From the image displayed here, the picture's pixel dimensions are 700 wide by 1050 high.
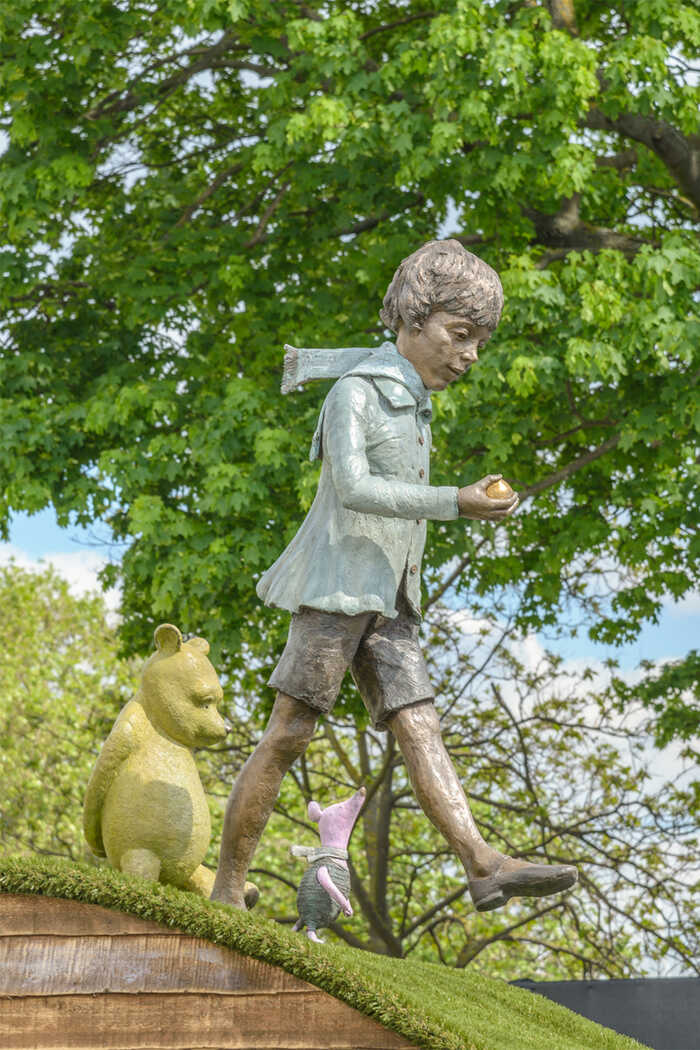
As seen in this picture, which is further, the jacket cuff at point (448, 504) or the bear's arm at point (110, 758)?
the bear's arm at point (110, 758)

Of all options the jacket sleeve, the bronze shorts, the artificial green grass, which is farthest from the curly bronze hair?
the artificial green grass

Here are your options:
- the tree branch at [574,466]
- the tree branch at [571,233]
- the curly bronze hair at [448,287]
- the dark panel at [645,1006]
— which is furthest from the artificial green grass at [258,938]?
the tree branch at [571,233]

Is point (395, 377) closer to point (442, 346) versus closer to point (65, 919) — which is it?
point (442, 346)

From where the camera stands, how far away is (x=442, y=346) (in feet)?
15.6

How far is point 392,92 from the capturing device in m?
10.5

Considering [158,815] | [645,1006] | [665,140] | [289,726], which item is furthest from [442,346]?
[665,140]

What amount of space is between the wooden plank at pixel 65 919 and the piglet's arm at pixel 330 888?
0.85 metres

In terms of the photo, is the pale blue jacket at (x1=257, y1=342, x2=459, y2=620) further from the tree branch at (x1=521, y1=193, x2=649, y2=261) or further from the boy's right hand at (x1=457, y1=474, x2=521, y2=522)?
the tree branch at (x1=521, y1=193, x2=649, y2=261)

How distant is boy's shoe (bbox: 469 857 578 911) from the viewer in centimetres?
404

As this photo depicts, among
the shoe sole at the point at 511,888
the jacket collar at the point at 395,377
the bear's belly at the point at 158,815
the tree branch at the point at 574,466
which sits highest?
the tree branch at the point at 574,466

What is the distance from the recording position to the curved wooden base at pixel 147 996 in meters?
3.83

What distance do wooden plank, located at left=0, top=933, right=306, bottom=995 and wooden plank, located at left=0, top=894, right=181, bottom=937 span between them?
0.9 inches

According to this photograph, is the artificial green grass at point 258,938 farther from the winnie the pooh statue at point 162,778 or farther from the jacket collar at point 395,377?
the jacket collar at point 395,377

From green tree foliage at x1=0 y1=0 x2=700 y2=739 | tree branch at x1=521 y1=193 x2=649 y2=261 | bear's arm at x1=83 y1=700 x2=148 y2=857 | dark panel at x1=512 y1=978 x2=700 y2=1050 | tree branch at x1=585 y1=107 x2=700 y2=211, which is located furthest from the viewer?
tree branch at x1=521 y1=193 x2=649 y2=261
